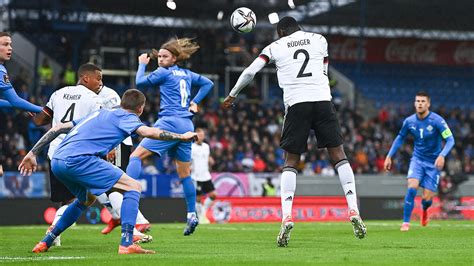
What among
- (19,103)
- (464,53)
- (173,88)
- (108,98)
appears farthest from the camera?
(464,53)

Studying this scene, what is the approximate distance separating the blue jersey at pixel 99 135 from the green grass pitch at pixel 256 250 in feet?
3.67

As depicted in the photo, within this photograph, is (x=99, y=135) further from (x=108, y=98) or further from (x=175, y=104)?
(x=175, y=104)

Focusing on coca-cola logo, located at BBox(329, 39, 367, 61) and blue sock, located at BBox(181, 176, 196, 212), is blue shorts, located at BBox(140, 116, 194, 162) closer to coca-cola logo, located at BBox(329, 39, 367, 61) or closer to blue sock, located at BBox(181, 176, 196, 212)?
blue sock, located at BBox(181, 176, 196, 212)

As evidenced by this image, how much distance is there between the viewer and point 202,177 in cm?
2325

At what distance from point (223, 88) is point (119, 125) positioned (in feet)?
100

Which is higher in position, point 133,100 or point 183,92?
point 183,92

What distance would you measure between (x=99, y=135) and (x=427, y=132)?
9.01 metres

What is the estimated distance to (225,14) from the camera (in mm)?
40469

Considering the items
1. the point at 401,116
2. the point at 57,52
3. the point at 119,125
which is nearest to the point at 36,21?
the point at 57,52

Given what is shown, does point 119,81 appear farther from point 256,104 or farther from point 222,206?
point 222,206

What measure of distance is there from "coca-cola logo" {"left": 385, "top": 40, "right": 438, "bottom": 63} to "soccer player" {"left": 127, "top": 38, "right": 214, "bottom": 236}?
3532 centimetres

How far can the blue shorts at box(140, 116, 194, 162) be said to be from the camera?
13469mm

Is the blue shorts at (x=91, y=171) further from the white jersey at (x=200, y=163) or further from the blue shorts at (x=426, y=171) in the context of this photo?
the white jersey at (x=200, y=163)

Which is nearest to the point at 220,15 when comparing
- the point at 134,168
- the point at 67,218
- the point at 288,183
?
the point at 134,168
